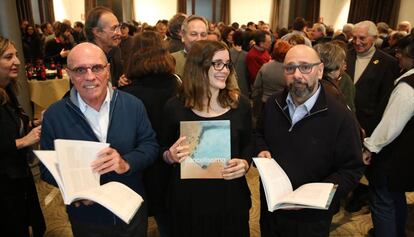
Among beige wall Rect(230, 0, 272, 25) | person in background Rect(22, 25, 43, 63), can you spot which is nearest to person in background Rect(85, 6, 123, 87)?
person in background Rect(22, 25, 43, 63)

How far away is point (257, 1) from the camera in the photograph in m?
16.0

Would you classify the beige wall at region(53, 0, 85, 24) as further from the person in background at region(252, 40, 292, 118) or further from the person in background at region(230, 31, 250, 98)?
the person in background at region(252, 40, 292, 118)

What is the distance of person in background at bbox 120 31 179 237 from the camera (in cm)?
208

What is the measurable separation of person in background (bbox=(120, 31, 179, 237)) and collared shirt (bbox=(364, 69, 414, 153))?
137cm

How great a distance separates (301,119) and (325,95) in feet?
0.60

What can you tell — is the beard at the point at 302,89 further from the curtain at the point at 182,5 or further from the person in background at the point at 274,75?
the curtain at the point at 182,5

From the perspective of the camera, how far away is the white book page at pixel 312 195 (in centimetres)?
139

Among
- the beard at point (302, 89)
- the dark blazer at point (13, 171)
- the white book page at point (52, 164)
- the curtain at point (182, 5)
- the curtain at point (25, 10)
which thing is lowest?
the dark blazer at point (13, 171)

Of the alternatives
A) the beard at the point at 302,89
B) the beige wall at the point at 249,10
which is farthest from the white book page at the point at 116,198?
the beige wall at the point at 249,10

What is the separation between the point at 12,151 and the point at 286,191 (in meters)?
1.57

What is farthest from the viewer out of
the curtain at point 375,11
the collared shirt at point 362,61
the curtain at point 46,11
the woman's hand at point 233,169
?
the curtain at point 46,11

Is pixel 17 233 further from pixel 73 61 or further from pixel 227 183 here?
pixel 227 183

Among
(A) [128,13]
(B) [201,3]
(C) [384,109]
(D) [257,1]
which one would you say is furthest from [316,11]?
(C) [384,109]

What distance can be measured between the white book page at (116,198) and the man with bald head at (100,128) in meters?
0.09
